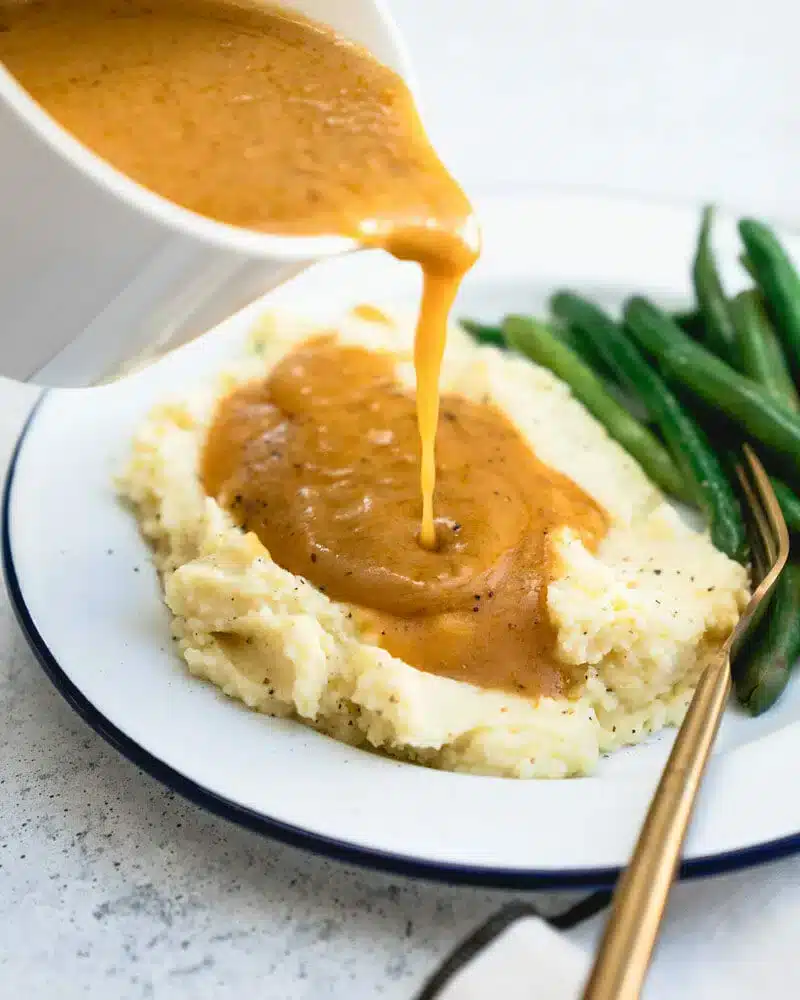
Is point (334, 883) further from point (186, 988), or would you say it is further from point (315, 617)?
point (315, 617)

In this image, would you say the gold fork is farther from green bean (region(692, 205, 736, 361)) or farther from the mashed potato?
green bean (region(692, 205, 736, 361))

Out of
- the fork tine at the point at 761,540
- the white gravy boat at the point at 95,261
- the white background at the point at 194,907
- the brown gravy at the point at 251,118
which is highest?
the brown gravy at the point at 251,118

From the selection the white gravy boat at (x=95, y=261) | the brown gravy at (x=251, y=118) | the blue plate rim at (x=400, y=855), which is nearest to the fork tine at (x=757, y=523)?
the blue plate rim at (x=400, y=855)

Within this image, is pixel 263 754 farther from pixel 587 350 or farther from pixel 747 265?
pixel 747 265

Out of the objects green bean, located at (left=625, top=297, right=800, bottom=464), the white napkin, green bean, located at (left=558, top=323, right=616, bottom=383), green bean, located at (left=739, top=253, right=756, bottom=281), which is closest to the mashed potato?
green bean, located at (left=625, top=297, right=800, bottom=464)

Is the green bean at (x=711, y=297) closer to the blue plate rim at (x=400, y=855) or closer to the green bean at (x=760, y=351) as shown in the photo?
the green bean at (x=760, y=351)

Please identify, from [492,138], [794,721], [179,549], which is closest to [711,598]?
[794,721]
